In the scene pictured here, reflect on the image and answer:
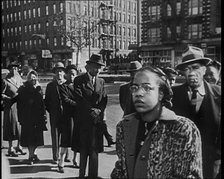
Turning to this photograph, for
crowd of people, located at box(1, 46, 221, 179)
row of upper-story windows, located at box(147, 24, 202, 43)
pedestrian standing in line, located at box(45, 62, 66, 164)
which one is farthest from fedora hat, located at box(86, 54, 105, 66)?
pedestrian standing in line, located at box(45, 62, 66, 164)

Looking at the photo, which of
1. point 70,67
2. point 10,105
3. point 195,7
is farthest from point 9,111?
point 195,7

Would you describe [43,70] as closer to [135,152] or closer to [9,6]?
[9,6]

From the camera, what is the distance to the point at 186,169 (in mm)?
895

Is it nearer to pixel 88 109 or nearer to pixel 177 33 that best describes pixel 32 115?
pixel 88 109

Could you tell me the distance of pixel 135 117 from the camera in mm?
973

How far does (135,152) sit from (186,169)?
161 millimetres

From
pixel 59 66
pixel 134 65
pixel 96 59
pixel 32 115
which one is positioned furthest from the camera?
pixel 32 115

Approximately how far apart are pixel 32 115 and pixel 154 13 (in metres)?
0.85

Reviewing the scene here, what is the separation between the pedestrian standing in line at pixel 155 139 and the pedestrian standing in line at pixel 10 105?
614 millimetres

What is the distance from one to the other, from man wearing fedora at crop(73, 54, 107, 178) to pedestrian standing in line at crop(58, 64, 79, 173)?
0.34ft

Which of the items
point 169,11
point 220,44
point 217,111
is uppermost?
point 169,11

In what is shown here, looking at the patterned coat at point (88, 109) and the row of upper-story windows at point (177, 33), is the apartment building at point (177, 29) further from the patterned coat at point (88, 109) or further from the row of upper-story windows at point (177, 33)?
the patterned coat at point (88, 109)

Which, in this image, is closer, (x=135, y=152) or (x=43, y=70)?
(x=135, y=152)

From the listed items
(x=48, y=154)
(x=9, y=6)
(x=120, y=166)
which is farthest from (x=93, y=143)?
(x=9, y=6)
